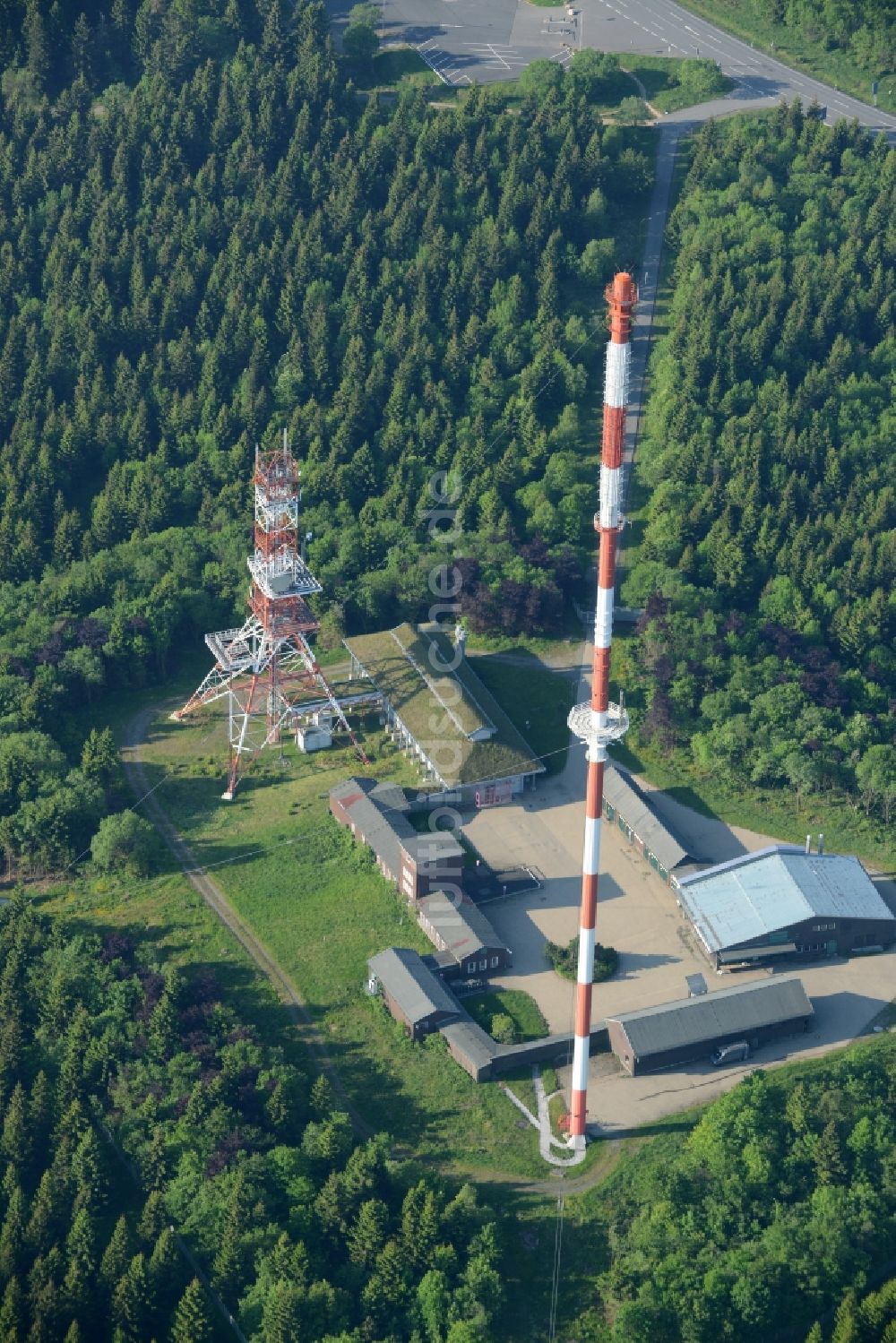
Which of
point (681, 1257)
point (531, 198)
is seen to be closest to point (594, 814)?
point (681, 1257)

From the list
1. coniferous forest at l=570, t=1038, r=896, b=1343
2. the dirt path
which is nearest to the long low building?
the dirt path

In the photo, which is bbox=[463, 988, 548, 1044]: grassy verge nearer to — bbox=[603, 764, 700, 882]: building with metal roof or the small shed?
bbox=[603, 764, 700, 882]: building with metal roof

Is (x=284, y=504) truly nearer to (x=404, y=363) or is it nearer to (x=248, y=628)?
(x=248, y=628)

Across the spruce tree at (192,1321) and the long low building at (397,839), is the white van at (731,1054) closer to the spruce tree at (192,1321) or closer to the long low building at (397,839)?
the long low building at (397,839)

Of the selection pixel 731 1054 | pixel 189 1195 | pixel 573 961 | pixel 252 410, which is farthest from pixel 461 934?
pixel 252 410

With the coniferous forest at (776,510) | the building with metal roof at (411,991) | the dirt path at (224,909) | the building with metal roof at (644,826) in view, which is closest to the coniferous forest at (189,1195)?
the dirt path at (224,909)

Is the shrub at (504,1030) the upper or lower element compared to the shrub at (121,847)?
lower

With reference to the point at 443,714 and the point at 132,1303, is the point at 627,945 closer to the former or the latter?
the point at 443,714
